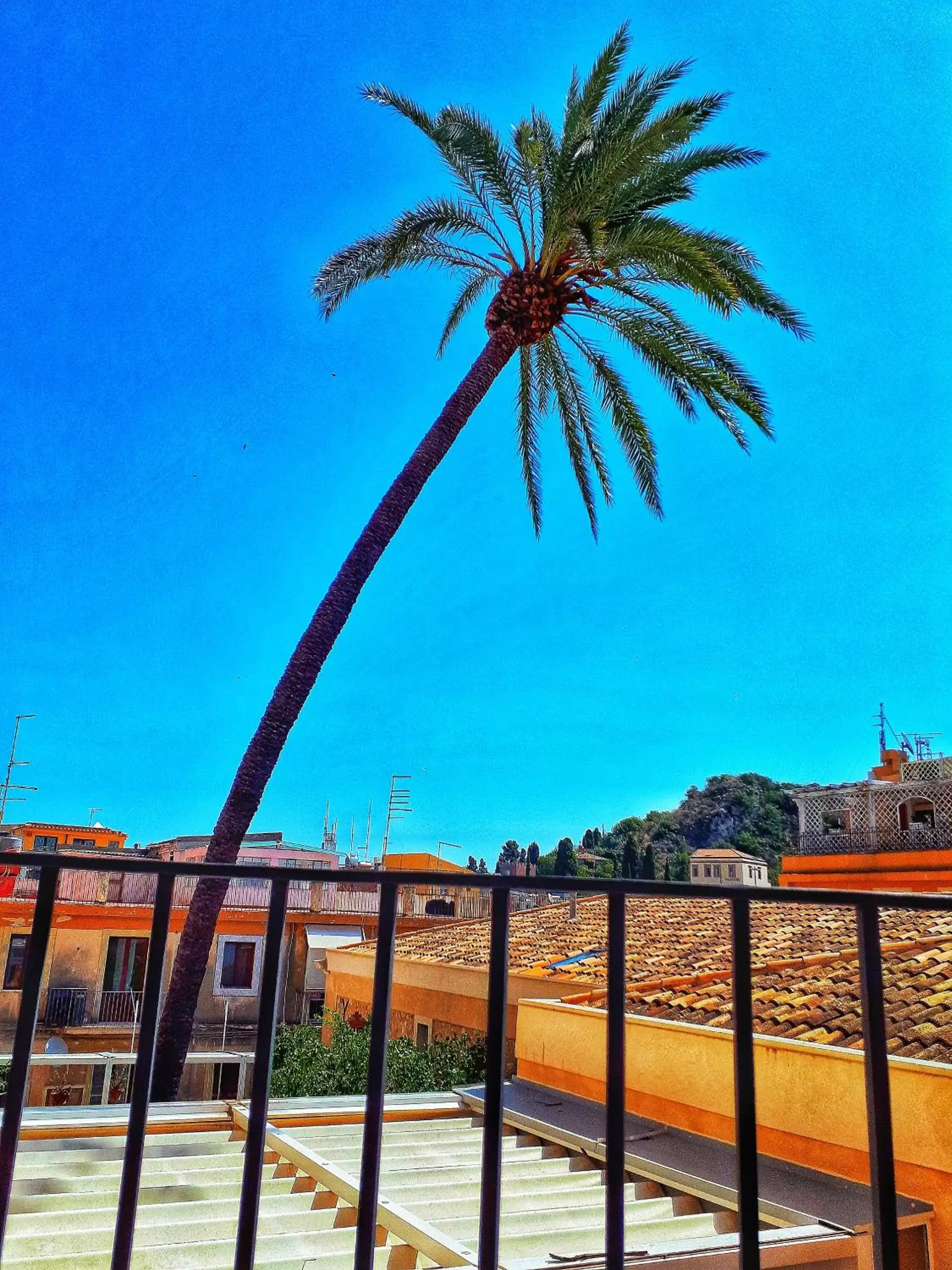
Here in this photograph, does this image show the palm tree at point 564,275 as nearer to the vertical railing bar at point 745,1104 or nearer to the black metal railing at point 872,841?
the vertical railing bar at point 745,1104

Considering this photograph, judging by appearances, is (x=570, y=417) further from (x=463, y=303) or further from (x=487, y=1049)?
(x=487, y=1049)

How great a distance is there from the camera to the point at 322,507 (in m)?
103

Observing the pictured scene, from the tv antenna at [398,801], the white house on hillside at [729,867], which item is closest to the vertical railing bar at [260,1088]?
the white house on hillside at [729,867]

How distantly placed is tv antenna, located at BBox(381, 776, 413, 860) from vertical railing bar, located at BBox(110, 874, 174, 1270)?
3103 cm

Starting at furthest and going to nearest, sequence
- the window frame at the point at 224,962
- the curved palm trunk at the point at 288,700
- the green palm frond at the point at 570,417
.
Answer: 1. the window frame at the point at 224,962
2. the green palm frond at the point at 570,417
3. the curved palm trunk at the point at 288,700

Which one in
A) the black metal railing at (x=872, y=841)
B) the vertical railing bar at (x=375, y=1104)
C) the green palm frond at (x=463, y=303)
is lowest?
the vertical railing bar at (x=375, y=1104)

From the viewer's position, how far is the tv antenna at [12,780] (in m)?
36.1

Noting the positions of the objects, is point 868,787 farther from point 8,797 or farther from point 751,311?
point 8,797

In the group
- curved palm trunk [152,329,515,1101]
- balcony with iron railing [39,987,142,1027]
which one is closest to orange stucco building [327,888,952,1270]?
curved palm trunk [152,329,515,1101]

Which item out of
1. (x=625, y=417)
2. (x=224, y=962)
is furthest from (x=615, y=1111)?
(x=224, y=962)


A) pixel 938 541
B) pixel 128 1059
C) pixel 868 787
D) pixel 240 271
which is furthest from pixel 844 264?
pixel 128 1059

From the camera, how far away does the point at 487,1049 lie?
53.8 inches

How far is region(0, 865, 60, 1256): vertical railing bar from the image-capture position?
4.12 feet

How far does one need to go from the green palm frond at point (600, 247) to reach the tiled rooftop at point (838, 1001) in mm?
5571
